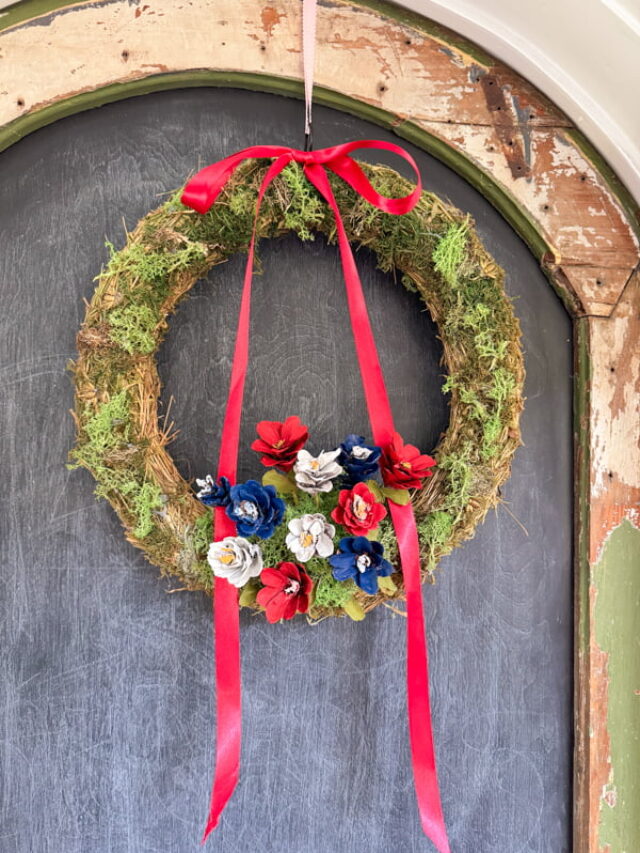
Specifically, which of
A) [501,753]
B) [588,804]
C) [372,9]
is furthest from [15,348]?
[588,804]

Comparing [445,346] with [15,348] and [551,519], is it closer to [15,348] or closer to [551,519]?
[551,519]

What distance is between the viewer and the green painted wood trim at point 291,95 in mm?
1073

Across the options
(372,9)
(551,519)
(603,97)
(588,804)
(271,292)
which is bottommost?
(588,804)

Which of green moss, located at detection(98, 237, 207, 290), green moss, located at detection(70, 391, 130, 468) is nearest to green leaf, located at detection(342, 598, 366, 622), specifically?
green moss, located at detection(70, 391, 130, 468)

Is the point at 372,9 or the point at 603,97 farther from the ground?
the point at 372,9

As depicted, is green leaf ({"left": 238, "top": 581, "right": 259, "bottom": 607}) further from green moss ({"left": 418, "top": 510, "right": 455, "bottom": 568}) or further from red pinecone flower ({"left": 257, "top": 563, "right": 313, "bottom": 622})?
green moss ({"left": 418, "top": 510, "right": 455, "bottom": 568})

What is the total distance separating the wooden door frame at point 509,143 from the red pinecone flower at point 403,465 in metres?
0.39

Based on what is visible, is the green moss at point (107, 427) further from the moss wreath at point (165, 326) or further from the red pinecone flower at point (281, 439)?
the red pinecone flower at point (281, 439)

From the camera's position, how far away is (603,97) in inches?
42.6

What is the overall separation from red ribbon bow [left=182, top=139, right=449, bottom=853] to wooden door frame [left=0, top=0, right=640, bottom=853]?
0.21m

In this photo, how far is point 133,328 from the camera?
982mm

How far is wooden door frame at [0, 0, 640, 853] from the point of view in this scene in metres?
1.07

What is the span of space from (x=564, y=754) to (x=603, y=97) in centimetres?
113

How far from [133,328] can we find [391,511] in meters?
0.47
